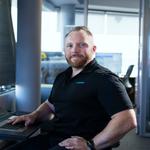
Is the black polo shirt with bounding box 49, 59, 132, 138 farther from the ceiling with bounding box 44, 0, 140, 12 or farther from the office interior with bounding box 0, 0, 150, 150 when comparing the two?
the ceiling with bounding box 44, 0, 140, 12

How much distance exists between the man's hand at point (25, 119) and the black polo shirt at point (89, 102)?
0.16 m

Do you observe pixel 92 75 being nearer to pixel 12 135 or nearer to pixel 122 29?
pixel 12 135

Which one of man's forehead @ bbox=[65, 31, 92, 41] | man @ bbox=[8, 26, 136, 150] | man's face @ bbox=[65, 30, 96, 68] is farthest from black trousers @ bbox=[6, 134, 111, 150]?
man's forehead @ bbox=[65, 31, 92, 41]

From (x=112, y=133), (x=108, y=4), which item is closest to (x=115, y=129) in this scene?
(x=112, y=133)

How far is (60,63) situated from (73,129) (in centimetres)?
347

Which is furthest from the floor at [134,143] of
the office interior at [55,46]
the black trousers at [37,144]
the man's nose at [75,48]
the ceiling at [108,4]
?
the ceiling at [108,4]

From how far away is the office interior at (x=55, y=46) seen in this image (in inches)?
115

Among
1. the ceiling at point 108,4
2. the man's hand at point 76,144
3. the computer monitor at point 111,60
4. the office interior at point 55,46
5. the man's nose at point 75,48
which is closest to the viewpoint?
the man's hand at point 76,144

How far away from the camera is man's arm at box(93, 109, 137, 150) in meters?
1.72

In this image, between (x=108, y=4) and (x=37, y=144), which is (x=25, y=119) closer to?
(x=37, y=144)

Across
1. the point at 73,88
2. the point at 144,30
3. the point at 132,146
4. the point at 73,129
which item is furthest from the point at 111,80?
the point at 144,30

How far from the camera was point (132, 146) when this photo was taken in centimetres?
459

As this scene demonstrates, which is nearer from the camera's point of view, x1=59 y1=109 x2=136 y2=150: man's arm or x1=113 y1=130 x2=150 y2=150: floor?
x1=59 y1=109 x2=136 y2=150: man's arm

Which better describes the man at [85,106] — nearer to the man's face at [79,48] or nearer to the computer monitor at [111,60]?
the man's face at [79,48]
